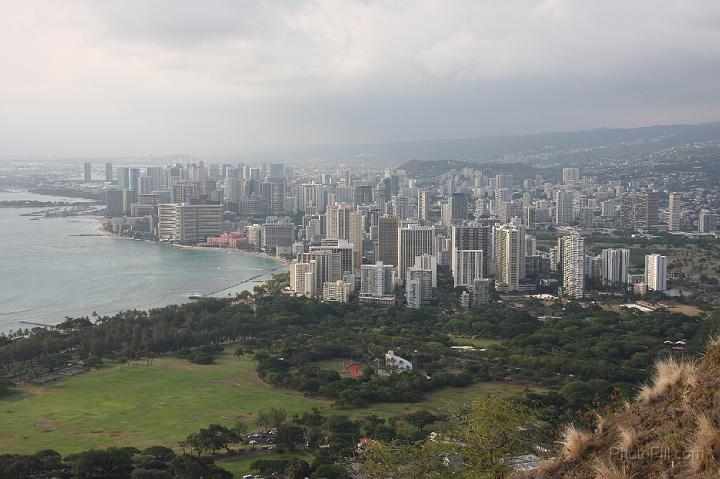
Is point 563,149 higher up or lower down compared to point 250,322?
higher up

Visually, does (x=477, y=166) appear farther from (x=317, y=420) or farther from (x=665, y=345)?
(x=317, y=420)

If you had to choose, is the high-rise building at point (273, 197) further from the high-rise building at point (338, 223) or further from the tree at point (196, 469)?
the tree at point (196, 469)

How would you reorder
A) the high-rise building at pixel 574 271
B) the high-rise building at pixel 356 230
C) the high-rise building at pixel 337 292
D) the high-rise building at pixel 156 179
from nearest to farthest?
the high-rise building at pixel 337 292 < the high-rise building at pixel 574 271 < the high-rise building at pixel 356 230 < the high-rise building at pixel 156 179

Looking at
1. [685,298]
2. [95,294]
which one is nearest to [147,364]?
[95,294]

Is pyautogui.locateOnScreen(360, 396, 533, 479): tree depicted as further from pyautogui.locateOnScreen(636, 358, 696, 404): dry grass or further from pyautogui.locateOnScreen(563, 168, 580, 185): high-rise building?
pyautogui.locateOnScreen(563, 168, 580, 185): high-rise building

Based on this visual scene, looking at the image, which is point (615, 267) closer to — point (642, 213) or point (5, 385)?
point (642, 213)

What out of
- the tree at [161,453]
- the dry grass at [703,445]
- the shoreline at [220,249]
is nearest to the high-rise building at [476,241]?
the shoreline at [220,249]

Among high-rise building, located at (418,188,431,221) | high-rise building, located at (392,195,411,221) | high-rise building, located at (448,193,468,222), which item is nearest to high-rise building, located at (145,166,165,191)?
high-rise building, located at (392,195,411,221)

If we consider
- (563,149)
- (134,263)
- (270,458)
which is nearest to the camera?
(270,458)
